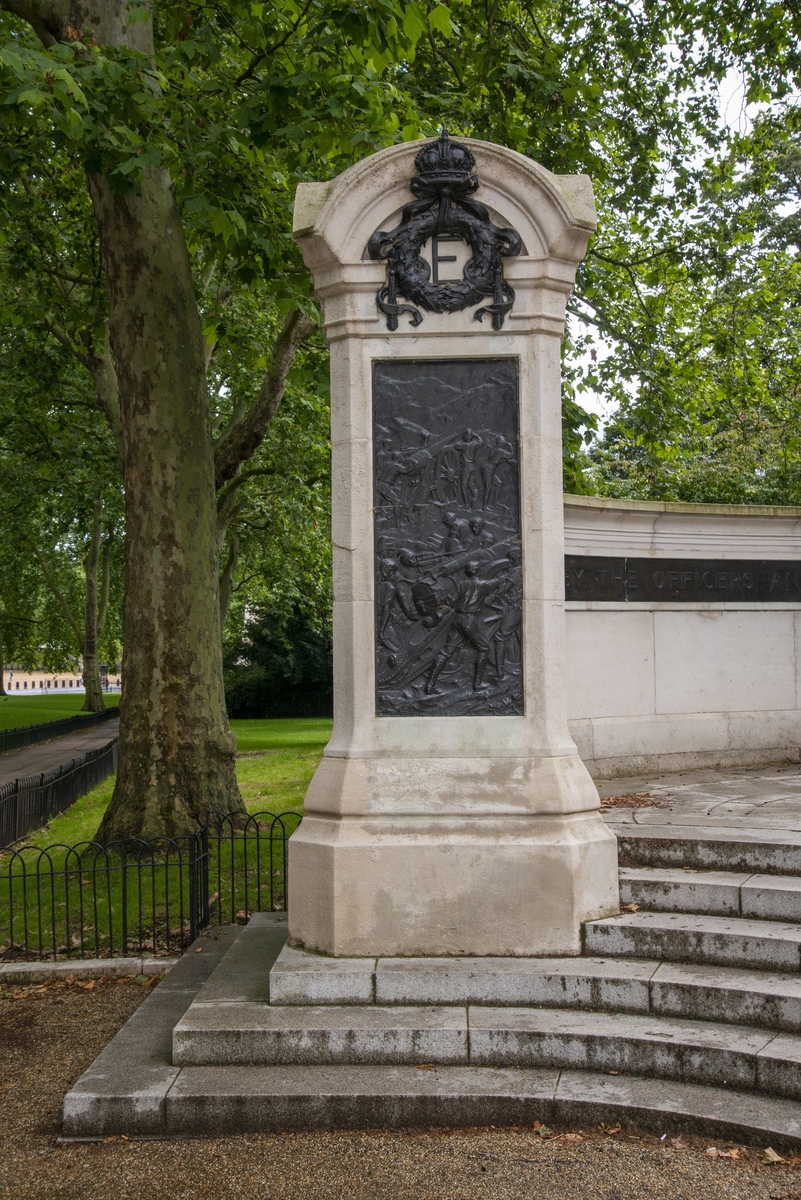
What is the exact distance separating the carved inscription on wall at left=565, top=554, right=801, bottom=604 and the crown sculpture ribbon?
121 inches

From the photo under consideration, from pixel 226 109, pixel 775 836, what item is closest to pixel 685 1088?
pixel 775 836

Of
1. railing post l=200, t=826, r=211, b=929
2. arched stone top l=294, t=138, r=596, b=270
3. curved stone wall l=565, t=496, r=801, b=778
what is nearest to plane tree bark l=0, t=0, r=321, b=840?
railing post l=200, t=826, r=211, b=929

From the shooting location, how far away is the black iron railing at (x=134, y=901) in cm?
774

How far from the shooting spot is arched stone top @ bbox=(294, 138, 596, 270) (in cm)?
609

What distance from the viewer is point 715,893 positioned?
5816mm

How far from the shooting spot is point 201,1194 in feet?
14.1

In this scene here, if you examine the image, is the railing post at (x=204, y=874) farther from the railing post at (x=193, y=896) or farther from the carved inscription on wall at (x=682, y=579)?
the carved inscription on wall at (x=682, y=579)

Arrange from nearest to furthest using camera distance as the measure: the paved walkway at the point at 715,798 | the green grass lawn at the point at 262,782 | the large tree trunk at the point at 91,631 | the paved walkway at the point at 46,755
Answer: the paved walkway at the point at 715,798, the green grass lawn at the point at 262,782, the paved walkway at the point at 46,755, the large tree trunk at the point at 91,631

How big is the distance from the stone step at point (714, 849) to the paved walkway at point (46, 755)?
46.2 ft

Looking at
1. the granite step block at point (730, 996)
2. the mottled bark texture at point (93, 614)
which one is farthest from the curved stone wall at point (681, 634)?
the mottled bark texture at point (93, 614)

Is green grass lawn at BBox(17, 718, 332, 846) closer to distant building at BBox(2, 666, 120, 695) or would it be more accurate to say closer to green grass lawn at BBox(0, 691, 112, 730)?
green grass lawn at BBox(0, 691, 112, 730)

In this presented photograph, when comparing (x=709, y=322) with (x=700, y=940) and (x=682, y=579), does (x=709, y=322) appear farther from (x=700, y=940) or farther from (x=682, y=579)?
(x=700, y=940)

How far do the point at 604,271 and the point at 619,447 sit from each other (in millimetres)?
25219

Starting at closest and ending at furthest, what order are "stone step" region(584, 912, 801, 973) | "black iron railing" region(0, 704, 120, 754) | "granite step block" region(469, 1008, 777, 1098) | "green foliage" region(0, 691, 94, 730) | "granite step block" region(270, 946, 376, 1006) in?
"granite step block" region(469, 1008, 777, 1098) → "stone step" region(584, 912, 801, 973) → "granite step block" region(270, 946, 376, 1006) → "black iron railing" region(0, 704, 120, 754) → "green foliage" region(0, 691, 94, 730)
